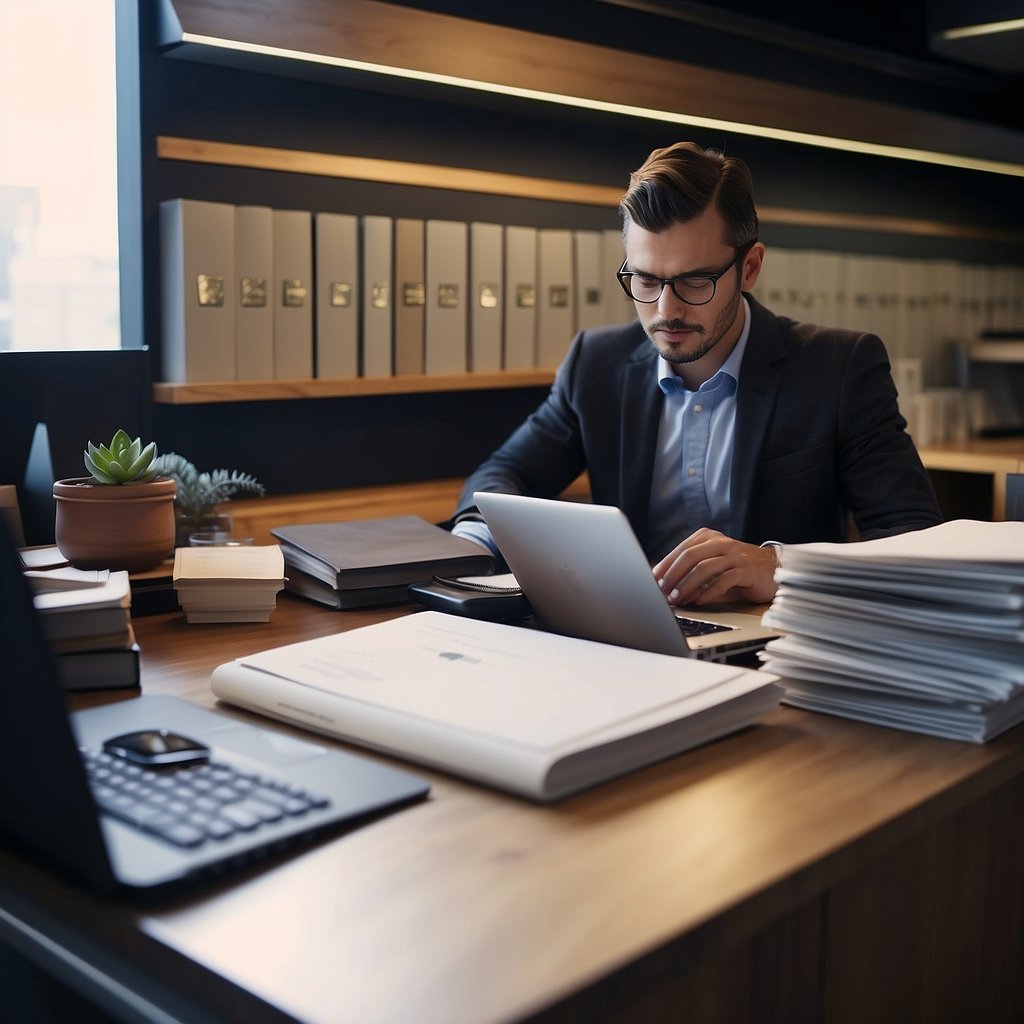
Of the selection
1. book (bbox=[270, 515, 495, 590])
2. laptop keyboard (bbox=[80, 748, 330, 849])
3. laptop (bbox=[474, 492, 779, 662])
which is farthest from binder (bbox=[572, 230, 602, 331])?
laptop keyboard (bbox=[80, 748, 330, 849])

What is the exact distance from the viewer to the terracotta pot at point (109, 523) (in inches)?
62.8

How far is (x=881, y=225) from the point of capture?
180 inches

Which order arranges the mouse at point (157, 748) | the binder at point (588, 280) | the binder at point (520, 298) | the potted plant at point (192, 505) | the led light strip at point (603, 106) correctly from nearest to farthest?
the mouse at point (157, 748)
the potted plant at point (192, 505)
the led light strip at point (603, 106)
the binder at point (520, 298)
the binder at point (588, 280)

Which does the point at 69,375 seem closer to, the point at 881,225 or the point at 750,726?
the point at 750,726

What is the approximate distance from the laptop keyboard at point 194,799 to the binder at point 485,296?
2222 millimetres

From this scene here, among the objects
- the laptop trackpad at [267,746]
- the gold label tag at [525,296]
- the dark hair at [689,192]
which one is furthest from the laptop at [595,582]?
the gold label tag at [525,296]

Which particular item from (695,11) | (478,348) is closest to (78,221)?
(478,348)

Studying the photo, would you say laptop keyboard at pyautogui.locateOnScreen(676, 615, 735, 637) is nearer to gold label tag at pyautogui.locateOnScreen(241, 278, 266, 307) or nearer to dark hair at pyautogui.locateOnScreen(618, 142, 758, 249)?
dark hair at pyautogui.locateOnScreen(618, 142, 758, 249)

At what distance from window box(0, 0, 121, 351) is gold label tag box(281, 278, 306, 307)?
39 cm

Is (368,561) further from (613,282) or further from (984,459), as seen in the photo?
(984,459)

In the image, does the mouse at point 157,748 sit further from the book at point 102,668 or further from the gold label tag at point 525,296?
the gold label tag at point 525,296

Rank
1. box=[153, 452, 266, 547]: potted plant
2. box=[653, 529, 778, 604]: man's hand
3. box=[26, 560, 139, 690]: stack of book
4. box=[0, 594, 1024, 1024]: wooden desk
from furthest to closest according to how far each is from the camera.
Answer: box=[153, 452, 266, 547]: potted plant, box=[653, 529, 778, 604]: man's hand, box=[26, 560, 139, 690]: stack of book, box=[0, 594, 1024, 1024]: wooden desk

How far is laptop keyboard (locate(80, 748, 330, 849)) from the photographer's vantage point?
0.87m

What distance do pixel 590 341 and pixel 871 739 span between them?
151 cm
